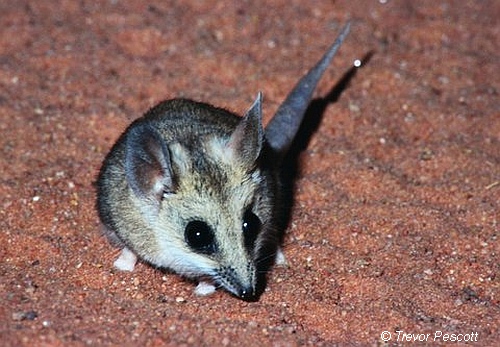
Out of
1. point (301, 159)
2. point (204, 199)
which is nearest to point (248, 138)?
point (204, 199)

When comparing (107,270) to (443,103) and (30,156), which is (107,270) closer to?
(30,156)

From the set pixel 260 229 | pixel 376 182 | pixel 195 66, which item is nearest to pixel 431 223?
pixel 376 182

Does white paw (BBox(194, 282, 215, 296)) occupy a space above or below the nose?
below

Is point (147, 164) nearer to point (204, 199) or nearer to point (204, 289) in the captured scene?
point (204, 199)

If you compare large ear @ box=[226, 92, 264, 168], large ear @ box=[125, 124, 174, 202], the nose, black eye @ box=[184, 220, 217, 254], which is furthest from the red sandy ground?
large ear @ box=[226, 92, 264, 168]

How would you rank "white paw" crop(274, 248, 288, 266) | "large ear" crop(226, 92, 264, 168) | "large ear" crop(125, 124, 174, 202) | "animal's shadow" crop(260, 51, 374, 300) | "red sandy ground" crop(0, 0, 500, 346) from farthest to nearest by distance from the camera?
"animal's shadow" crop(260, 51, 374, 300), "white paw" crop(274, 248, 288, 266), "red sandy ground" crop(0, 0, 500, 346), "large ear" crop(226, 92, 264, 168), "large ear" crop(125, 124, 174, 202)

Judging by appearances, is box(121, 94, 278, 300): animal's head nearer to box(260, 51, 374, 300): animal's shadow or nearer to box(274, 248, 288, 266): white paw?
box(274, 248, 288, 266): white paw
